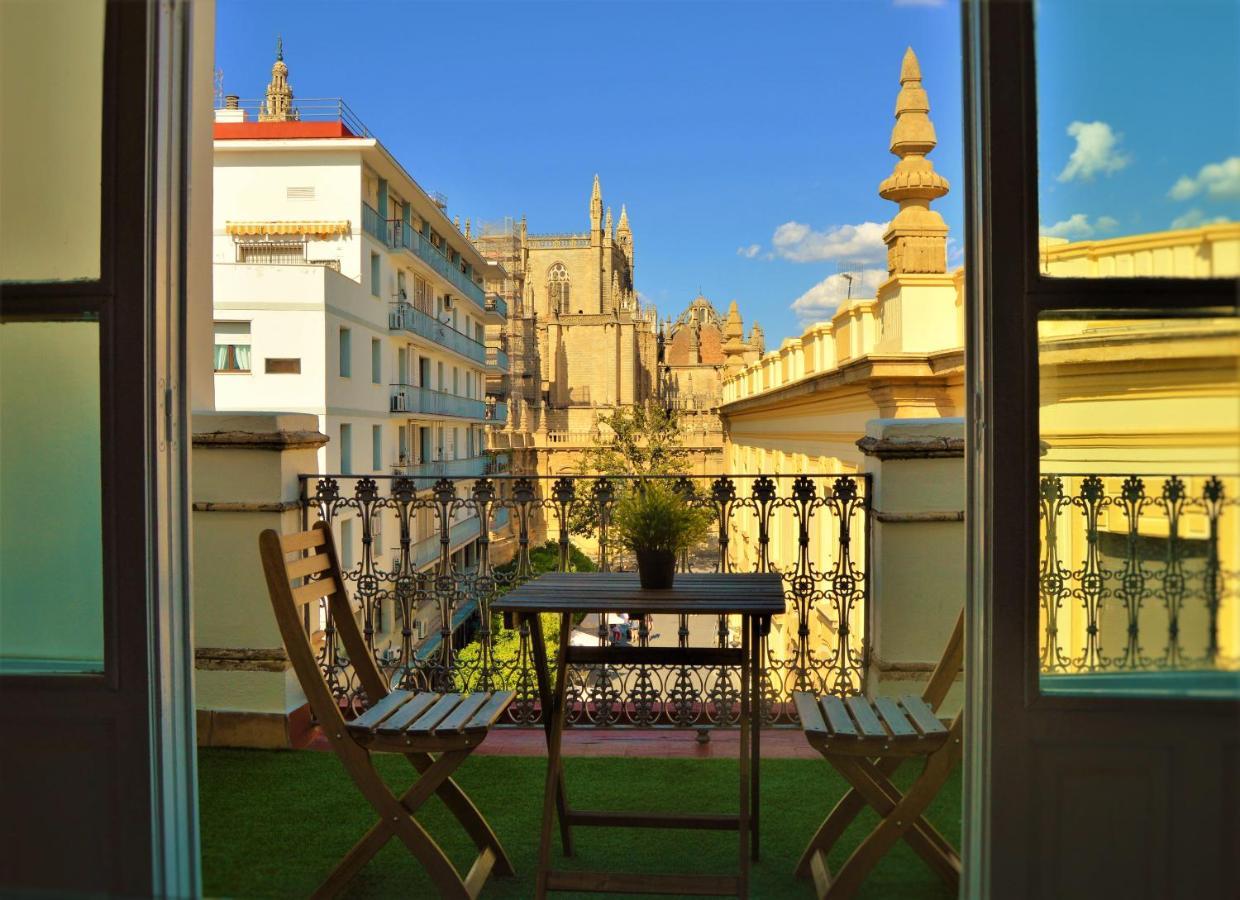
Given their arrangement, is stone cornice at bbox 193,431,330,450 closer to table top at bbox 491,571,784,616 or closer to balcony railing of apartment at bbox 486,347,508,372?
table top at bbox 491,571,784,616

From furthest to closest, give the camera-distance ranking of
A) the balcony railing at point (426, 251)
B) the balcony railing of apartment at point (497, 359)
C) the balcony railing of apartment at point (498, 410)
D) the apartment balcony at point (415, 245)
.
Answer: the balcony railing of apartment at point (498, 410)
the balcony railing of apartment at point (497, 359)
the balcony railing at point (426, 251)
the apartment balcony at point (415, 245)

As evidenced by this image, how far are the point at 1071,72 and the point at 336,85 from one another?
102ft

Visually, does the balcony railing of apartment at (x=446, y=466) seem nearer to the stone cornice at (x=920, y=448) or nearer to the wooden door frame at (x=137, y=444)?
the stone cornice at (x=920, y=448)

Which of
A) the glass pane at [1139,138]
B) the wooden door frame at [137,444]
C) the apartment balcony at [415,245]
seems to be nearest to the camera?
the glass pane at [1139,138]

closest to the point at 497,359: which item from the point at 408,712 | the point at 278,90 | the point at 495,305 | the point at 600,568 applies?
the point at 495,305

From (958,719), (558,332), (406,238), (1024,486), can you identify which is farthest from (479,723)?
(558,332)

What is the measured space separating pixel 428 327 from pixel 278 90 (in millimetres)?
14335

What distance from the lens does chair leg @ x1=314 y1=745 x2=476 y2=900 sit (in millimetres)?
2564

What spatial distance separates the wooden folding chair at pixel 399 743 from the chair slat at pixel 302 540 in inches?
0.4

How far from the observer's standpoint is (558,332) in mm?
67625

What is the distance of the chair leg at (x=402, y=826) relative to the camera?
2564mm

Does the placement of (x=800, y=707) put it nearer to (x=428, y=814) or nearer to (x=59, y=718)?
(x=428, y=814)

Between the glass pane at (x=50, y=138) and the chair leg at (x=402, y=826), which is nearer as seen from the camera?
the glass pane at (x=50, y=138)

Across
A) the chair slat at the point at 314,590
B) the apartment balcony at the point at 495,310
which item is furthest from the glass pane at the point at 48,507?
the apartment balcony at the point at 495,310
